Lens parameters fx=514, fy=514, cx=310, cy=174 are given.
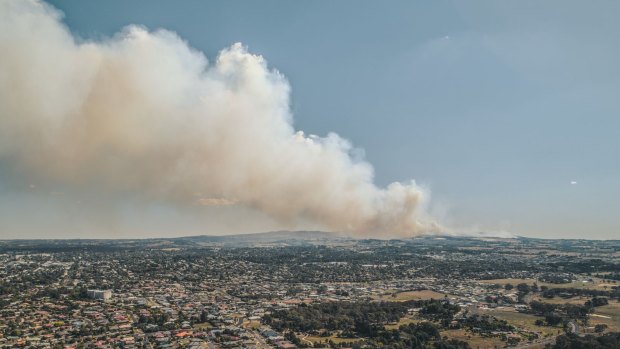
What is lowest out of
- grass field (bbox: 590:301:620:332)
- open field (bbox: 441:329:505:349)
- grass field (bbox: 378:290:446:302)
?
open field (bbox: 441:329:505:349)

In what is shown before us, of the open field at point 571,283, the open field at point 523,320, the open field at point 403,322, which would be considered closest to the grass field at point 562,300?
the open field at point 523,320

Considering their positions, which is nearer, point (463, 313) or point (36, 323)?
point (36, 323)

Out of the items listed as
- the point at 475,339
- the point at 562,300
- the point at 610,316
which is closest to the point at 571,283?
the point at 562,300

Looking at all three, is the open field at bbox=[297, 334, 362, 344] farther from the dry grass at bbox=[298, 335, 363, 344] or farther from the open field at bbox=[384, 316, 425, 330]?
the open field at bbox=[384, 316, 425, 330]

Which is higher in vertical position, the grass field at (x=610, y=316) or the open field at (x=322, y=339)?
the grass field at (x=610, y=316)

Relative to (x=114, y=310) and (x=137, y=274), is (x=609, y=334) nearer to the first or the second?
(x=114, y=310)

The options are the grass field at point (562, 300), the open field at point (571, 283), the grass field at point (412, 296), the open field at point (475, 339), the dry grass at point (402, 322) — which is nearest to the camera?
the open field at point (475, 339)

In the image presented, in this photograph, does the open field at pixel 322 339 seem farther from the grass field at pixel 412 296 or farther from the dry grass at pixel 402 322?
the grass field at pixel 412 296

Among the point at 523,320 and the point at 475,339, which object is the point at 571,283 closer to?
the point at 523,320

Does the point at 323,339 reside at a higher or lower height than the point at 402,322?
lower

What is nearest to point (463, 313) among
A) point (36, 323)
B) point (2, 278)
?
point (36, 323)

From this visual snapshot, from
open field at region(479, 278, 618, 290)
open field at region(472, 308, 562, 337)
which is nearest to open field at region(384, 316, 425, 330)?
open field at region(472, 308, 562, 337)
